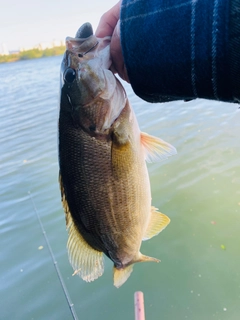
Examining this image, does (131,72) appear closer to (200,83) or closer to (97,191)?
(200,83)

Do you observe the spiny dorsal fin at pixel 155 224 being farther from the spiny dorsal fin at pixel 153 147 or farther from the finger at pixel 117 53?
the finger at pixel 117 53

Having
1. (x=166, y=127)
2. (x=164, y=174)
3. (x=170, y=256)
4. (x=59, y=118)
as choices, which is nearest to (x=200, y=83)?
(x=59, y=118)

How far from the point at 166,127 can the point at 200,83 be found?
27.8 feet

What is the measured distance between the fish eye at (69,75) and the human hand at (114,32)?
0.64 feet

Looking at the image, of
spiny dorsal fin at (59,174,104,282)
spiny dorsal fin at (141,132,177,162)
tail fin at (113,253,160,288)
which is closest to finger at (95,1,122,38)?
spiny dorsal fin at (141,132,177,162)

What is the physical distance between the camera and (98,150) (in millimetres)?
1649

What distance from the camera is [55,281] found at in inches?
179

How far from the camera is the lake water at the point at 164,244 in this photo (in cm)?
401

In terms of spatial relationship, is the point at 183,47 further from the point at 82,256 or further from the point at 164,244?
the point at 164,244

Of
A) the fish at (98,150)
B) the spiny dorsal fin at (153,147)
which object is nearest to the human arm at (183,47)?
the fish at (98,150)

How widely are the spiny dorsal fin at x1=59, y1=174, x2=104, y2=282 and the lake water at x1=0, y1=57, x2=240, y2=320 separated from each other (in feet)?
7.39

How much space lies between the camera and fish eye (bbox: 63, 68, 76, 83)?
1.61 metres

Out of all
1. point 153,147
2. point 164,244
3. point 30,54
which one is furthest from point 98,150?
point 30,54

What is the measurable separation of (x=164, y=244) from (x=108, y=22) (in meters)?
3.85
